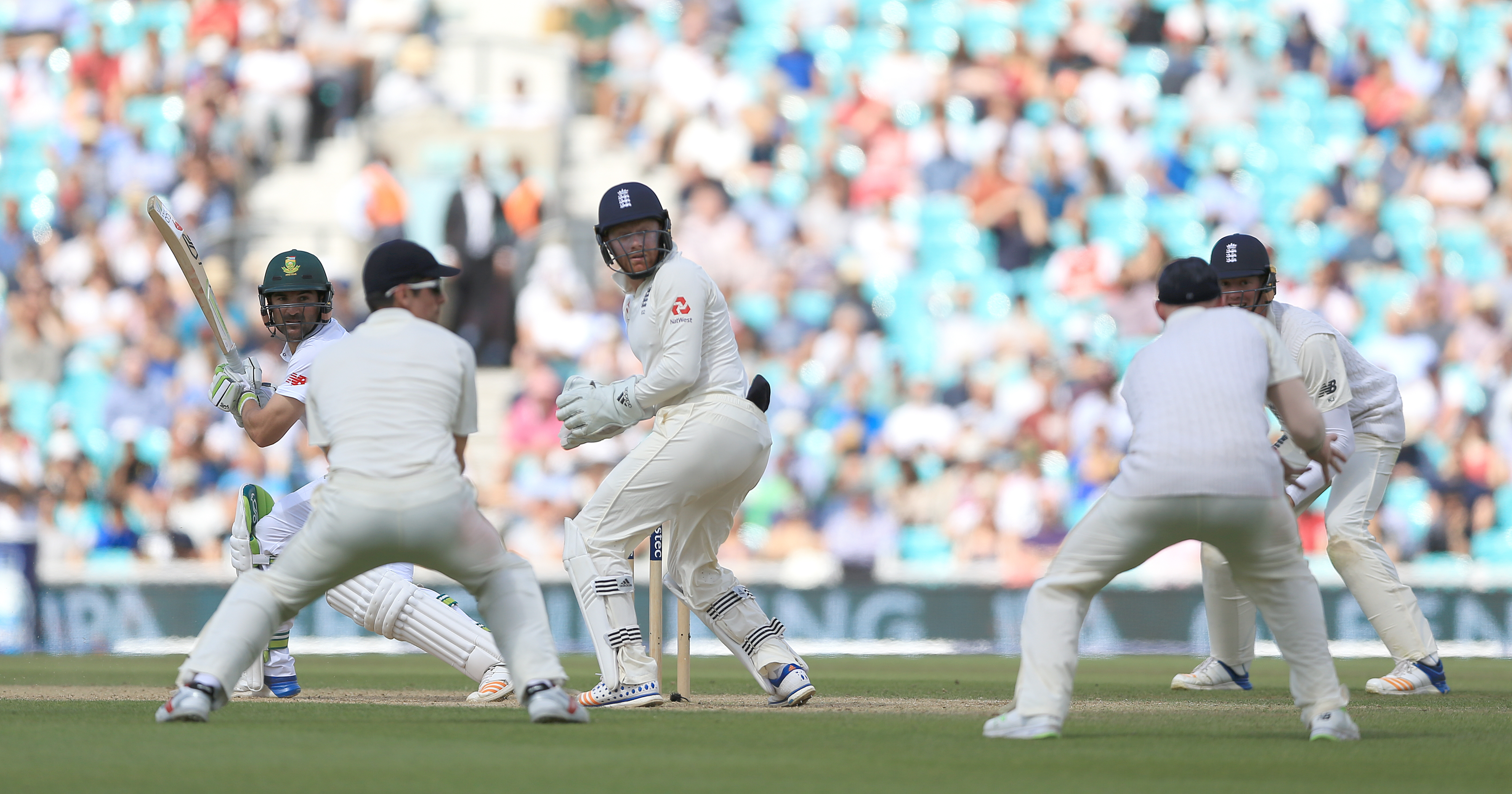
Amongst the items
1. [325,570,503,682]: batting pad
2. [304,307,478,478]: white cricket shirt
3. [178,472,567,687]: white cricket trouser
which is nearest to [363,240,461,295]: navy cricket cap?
[304,307,478,478]: white cricket shirt

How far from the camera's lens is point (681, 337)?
7504mm

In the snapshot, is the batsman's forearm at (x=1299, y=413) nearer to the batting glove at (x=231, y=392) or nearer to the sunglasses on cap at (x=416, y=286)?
the sunglasses on cap at (x=416, y=286)

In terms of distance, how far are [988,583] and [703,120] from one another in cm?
810

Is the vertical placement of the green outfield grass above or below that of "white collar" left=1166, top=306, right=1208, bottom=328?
below

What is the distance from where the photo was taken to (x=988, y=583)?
14.5 m

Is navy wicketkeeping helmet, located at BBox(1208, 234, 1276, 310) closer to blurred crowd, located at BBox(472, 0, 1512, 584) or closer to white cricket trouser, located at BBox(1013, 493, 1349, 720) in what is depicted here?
white cricket trouser, located at BBox(1013, 493, 1349, 720)

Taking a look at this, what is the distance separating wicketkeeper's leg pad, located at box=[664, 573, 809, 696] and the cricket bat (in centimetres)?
254

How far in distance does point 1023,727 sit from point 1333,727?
113 centimetres

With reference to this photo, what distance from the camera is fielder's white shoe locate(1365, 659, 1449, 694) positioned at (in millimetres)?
9062

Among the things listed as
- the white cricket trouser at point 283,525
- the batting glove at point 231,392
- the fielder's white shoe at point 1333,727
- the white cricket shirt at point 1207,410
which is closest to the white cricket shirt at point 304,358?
the batting glove at point 231,392

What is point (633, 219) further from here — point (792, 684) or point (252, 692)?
point (252, 692)

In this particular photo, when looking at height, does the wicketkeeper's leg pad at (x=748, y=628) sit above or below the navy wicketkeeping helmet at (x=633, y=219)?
below

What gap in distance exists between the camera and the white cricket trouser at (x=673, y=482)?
24.6 ft

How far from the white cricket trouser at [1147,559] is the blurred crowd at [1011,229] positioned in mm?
8224
